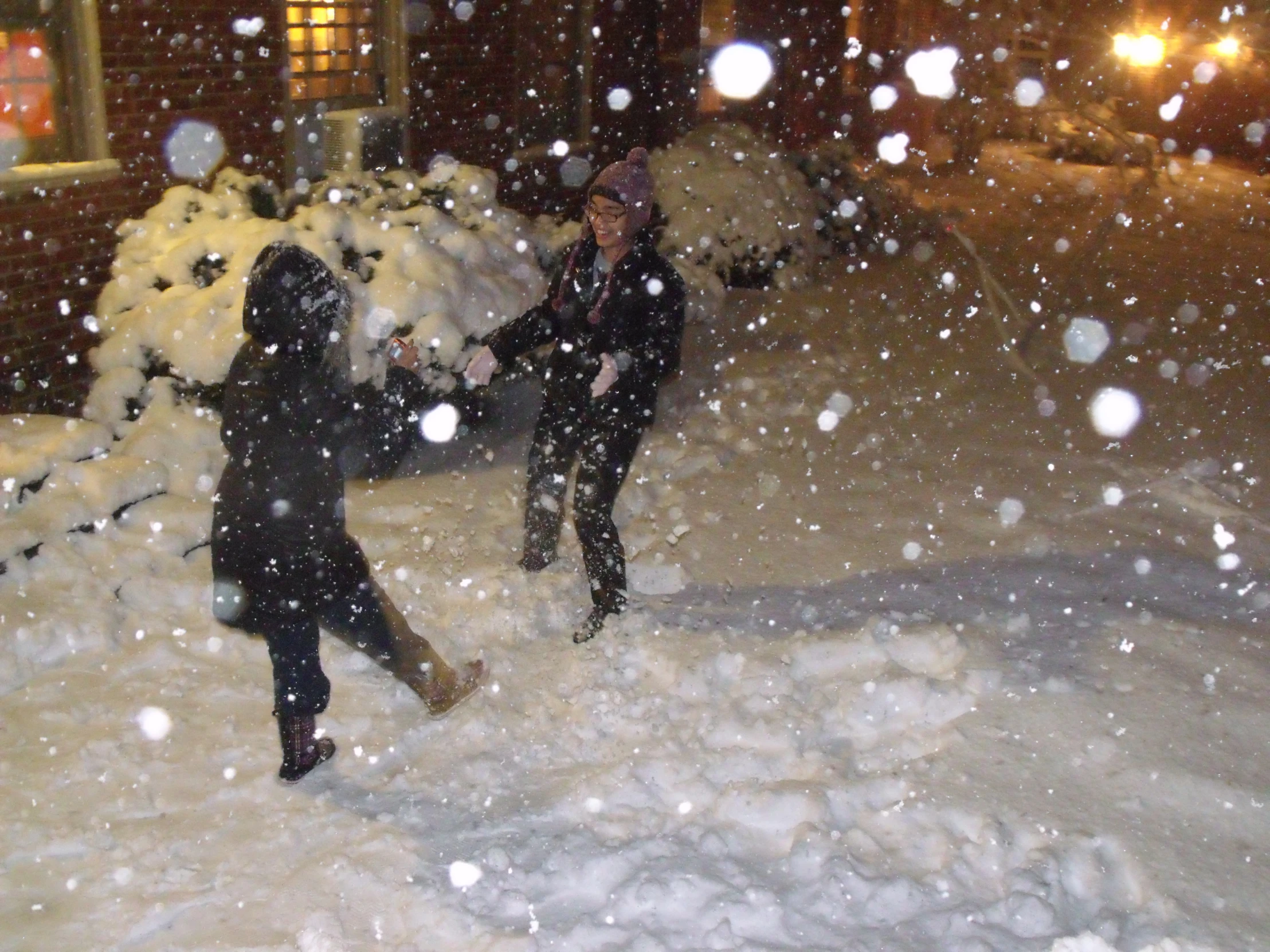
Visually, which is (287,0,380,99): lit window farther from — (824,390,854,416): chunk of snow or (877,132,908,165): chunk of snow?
(877,132,908,165): chunk of snow

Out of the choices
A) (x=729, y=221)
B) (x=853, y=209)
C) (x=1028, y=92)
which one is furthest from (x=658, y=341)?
(x=1028, y=92)

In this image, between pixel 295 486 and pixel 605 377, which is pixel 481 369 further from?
pixel 295 486

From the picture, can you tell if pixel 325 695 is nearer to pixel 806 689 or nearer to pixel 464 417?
pixel 806 689

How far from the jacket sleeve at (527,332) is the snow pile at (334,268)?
5.06 ft

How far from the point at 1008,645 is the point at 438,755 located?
2286 mm

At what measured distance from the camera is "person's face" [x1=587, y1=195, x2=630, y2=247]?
4.26 meters

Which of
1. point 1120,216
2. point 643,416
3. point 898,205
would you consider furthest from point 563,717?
point 1120,216

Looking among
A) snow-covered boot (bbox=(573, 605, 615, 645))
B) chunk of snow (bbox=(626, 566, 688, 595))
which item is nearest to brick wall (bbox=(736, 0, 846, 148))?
chunk of snow (bbox=(626, 566, 688, 595))

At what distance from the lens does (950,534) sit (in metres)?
5.70

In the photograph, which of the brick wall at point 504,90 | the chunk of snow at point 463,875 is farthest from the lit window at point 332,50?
the chunk of snow at point 463,875

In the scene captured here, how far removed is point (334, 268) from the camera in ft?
20.3

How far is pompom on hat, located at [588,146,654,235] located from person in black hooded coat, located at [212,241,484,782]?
1.14 metres

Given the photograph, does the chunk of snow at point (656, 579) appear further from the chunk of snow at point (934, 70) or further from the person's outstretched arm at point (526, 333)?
the chunk of snow at point (934, 70)

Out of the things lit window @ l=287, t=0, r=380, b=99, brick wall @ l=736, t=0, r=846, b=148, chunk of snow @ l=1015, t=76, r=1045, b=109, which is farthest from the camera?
chunk of snow @ l=1015, t=76, r=1045, b=109
